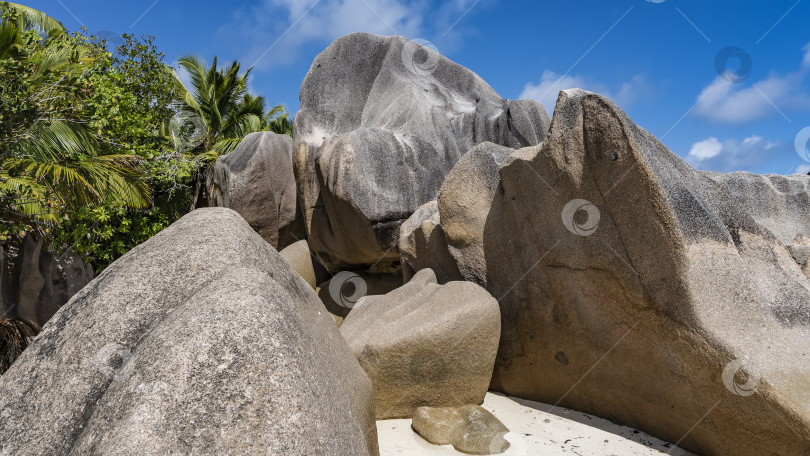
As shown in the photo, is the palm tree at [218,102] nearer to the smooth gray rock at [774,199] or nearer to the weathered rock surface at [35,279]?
the weathered rock surface at [35,279]

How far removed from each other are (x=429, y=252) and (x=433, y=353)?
5.54 feet

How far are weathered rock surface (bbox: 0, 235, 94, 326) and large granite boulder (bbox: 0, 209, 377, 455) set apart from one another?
26.6 ft

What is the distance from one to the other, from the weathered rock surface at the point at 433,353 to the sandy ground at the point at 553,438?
0.20m

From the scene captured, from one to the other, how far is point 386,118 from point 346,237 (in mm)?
1972

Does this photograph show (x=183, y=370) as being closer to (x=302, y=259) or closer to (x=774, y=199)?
(x=774, y=199)

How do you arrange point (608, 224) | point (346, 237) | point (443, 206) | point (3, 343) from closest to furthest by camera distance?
point (608, 224) → point (3, 343) → point (443, 206) → point (346, 237)

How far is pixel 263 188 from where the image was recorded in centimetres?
1062

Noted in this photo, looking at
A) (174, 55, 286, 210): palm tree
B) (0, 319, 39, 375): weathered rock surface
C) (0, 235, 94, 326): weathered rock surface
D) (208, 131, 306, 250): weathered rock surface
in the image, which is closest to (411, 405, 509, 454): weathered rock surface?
(0, 319, 39, 375): weathered rock surface

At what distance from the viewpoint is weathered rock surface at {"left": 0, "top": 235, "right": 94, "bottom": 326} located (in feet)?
30.9

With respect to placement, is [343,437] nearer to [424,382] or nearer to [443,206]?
[424,382]

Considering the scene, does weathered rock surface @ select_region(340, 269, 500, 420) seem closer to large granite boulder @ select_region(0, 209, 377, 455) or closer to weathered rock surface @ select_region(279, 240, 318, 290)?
large granite boulder @ select_region(0, 209, 377, 455)

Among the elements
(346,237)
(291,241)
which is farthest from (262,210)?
(346,237)

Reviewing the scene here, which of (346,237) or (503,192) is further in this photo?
(346,237)

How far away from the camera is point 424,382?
4133mm
